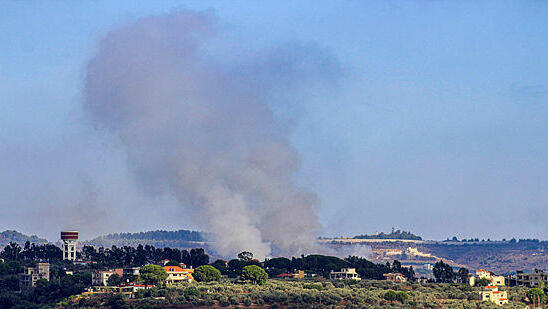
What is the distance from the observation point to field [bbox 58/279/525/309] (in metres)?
140

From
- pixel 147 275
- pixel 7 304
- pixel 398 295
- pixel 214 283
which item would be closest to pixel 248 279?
pixel 214 283

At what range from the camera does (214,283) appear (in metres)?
162

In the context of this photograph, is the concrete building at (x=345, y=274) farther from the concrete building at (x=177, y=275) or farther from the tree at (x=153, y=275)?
the tree at (x=153, y=275)

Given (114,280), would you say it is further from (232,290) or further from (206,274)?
(232,290)

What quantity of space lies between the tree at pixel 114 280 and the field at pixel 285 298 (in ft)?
40.7

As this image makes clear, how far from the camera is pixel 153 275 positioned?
159m

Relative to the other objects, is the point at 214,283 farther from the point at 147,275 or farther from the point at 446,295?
the point at 446,295

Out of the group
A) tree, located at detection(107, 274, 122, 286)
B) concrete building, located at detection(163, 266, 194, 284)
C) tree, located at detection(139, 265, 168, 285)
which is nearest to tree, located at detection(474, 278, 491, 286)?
concrete building, located at detection(163, 266, 194, 284)

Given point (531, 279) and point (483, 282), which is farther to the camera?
point (531, 279)

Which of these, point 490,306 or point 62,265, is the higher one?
point 62,265

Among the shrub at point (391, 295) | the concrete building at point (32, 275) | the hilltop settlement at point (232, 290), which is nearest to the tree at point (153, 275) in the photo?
the hilltop settlement at point (232, 290)

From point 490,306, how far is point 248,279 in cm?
4710

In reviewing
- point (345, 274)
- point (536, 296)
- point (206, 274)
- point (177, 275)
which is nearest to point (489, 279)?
point (536, 296)

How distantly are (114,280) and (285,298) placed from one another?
37731 millimetres
